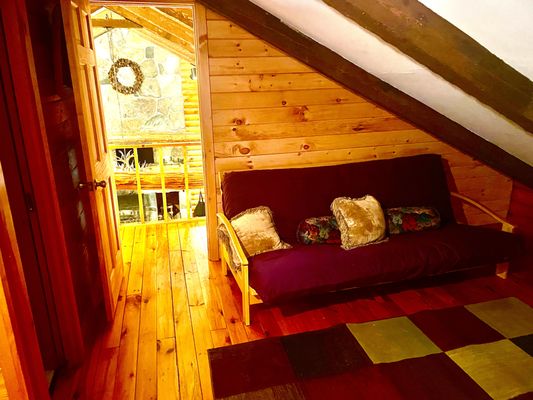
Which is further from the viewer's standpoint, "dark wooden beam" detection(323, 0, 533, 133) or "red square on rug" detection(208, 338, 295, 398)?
"red square on rug" detection(208, 338, 295, 398)

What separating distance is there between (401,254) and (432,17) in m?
1.51

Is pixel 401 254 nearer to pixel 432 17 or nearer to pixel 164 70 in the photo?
pixel 432 17

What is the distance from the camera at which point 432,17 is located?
1.42 meters

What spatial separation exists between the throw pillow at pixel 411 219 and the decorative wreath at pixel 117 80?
16.2 ft

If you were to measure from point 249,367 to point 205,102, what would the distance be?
1812 millimetres

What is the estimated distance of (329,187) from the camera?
2.99 metres

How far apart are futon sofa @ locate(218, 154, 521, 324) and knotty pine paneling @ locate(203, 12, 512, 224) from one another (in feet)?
0.62

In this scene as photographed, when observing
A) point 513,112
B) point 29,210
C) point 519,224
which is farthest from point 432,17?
point 519,224

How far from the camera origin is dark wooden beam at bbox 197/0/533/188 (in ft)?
8.47

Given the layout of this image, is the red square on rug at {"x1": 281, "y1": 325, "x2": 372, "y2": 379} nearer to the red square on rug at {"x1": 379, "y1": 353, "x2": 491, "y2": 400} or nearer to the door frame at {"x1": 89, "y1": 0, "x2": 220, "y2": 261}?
the red square on rug at {"x1": 379, "y1": 353, "x2": 491, "y2": 400}

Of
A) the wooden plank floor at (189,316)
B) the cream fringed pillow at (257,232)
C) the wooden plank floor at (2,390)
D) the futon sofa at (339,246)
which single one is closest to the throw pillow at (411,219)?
the futon sofa at (339,246)

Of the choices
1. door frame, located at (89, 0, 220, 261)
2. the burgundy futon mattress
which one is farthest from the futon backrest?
the burgundy futon mattress

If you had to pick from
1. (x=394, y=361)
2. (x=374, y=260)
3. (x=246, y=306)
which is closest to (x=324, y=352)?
(x=394, y=361)

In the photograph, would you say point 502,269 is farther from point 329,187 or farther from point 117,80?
point 117,80
